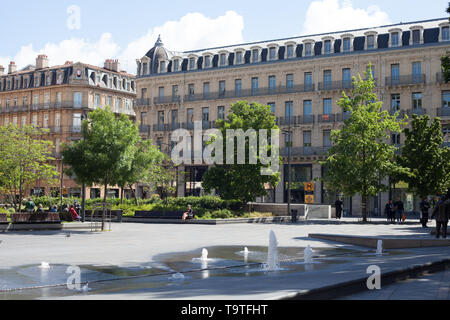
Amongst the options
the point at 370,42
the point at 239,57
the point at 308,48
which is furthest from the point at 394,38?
the point at 239,57

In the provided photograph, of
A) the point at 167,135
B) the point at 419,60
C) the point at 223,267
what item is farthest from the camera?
the point at 167,135

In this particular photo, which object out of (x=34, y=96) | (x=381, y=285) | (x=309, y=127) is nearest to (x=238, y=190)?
(x=309, y=127)

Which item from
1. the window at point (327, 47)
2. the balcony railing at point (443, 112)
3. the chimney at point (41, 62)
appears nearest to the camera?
the balcony railing at point (443, 112)

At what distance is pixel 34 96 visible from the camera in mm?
67938

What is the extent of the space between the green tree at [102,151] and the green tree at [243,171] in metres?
11.9

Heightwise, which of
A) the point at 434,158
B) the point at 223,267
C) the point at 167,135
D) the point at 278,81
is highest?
the point at 278,81

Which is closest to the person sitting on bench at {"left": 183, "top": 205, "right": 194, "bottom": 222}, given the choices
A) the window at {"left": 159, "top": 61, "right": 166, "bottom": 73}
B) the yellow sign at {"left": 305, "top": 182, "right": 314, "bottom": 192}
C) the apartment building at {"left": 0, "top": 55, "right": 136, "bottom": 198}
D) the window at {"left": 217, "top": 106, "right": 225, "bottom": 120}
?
the yellow sign at {"left": 305, "top": 182, "right": 314, "bottom": 192}

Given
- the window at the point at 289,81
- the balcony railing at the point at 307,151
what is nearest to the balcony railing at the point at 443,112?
the balcony railing at the point at 307,151

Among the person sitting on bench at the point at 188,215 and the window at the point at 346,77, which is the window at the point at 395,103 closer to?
the window at the point at 346,77

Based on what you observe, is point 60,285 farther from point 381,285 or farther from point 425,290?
point 425,290

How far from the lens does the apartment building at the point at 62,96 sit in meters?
64.6

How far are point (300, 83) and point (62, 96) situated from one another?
1191 inches

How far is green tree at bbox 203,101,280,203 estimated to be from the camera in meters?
36.3
